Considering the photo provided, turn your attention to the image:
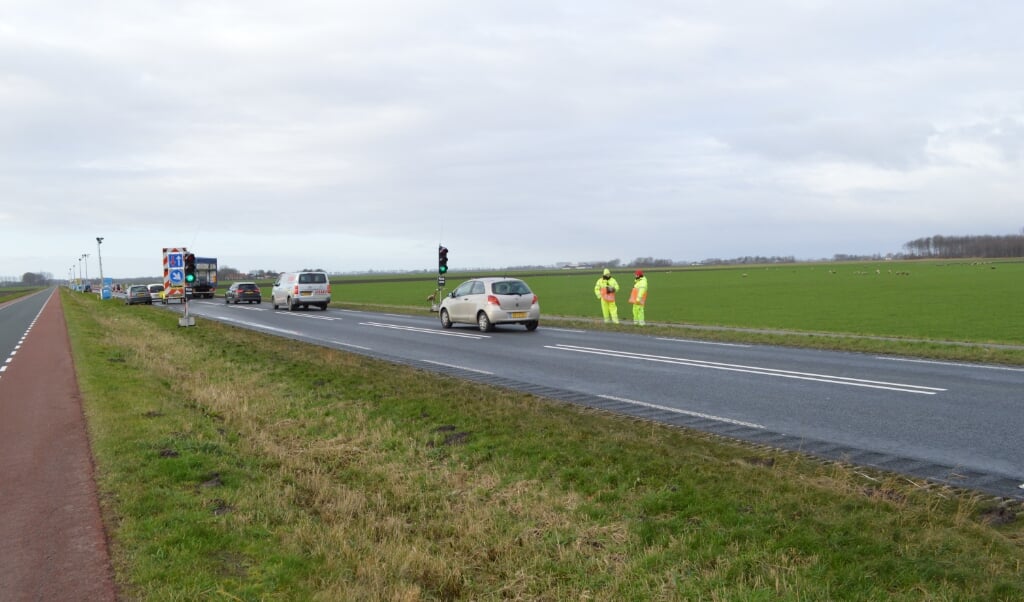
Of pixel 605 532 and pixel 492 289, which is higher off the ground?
pixel 492 289

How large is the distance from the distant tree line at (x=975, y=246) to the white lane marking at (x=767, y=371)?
18646 centimetres

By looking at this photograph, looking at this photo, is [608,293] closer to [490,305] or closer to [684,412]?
[490,305]

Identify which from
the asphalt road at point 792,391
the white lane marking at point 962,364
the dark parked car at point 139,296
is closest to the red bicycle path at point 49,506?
the asphalt road at point 792,391

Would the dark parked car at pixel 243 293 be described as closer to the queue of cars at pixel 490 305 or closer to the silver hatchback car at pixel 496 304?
the queue of cars at pixel 490 305

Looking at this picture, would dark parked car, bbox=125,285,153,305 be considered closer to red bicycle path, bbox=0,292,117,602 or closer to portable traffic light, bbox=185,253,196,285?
portable traffic light, bbox=185,253,196,285

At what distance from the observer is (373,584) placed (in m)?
4.13

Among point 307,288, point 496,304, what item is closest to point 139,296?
point 307,288

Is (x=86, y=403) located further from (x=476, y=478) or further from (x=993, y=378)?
(x=993, y=378)

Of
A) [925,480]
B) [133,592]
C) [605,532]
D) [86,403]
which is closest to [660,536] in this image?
[605,532]

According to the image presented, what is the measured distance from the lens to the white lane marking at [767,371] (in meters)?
10.3

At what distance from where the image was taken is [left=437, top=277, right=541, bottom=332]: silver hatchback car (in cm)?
2161

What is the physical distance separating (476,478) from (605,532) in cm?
166

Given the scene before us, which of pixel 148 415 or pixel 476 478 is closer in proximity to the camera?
pixel 476 478

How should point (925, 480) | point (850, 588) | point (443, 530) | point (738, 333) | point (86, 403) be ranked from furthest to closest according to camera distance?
1. point (738, 333)
2. point (86, 403)
3. point (925, 480)
4. point (443, 530)
5. point (850, 588)
